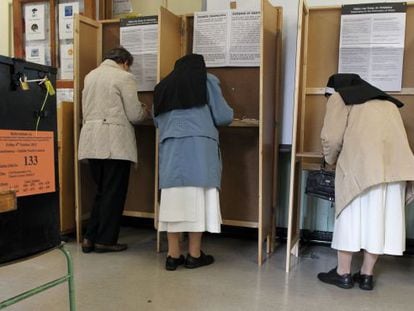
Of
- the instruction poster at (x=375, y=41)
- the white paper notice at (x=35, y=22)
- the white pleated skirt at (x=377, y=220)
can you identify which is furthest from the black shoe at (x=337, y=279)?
the white paper notice at (x=35, y=22)

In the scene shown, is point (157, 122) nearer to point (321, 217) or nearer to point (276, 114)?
point (276, 114)

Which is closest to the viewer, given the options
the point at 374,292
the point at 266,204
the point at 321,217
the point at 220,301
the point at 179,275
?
the point at 220,301

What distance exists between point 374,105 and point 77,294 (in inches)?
76.2

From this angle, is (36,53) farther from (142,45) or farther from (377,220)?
(377,220)

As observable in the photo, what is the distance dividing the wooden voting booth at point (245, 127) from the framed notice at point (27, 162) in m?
1.66

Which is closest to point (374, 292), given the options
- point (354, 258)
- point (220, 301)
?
point (354, 258)

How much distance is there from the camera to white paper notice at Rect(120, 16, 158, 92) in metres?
3.49

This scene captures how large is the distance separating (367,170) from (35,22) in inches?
135

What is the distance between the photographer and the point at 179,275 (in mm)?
2752

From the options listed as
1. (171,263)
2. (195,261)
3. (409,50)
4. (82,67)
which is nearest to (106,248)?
(171,263)

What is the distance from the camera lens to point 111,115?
307 centimetres

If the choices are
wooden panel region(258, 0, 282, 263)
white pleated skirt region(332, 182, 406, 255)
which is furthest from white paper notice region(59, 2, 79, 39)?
white pleated skirt region(332, 182, 406, 255)

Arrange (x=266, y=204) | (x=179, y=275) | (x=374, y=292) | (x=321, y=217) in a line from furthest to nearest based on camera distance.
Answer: (x=321, y=217) → (x=266, y=204) → (x=179, y=275) → (x=374, y=292)

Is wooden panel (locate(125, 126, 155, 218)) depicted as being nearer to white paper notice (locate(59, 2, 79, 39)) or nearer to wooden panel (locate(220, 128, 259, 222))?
wooden panel (locate(220, 128, 259, 222))
